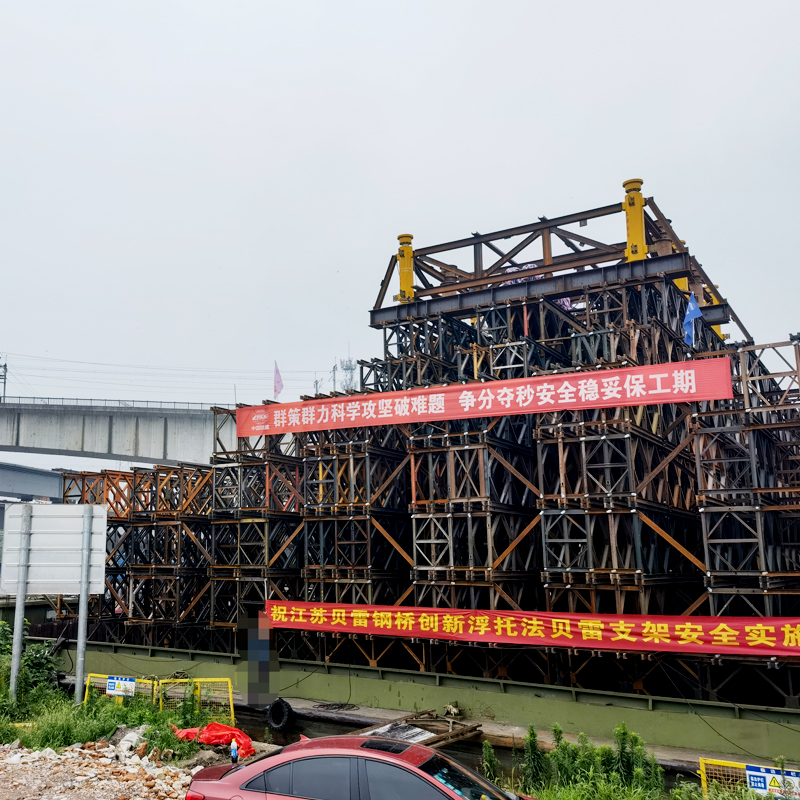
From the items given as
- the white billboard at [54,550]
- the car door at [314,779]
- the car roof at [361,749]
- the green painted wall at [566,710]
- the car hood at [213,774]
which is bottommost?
the green painted wall at [566,710]

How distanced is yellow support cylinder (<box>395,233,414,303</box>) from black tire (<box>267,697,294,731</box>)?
1630 centimetres

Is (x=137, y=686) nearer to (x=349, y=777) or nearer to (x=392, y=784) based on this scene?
(x=349, y=777)

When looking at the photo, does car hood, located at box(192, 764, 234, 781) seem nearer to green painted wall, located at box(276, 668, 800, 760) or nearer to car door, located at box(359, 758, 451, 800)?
car door, located at box(359, 758, 451, 800)

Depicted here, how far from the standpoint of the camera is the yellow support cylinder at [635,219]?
2564cm

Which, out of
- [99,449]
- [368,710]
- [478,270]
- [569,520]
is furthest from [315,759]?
[99,449]

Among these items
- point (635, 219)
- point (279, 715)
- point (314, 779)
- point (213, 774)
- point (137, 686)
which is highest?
point (635, 219)

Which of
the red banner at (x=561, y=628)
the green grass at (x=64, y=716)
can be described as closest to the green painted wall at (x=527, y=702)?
the red banner at (x=561, y=628)

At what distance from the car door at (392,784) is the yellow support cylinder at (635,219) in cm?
2176

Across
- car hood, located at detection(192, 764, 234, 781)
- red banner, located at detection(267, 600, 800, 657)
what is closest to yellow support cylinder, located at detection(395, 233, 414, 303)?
red banner, located at detection(267, 600, 800, 657)

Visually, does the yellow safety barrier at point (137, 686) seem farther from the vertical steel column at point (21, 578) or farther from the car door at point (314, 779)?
the car door at point (314, 779)

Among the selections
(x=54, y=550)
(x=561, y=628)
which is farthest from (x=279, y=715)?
(x=54, y=550)

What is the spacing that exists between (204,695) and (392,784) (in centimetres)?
1288

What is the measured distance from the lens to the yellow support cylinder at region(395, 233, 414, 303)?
31.1 m

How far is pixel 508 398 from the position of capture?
69.0 feet
